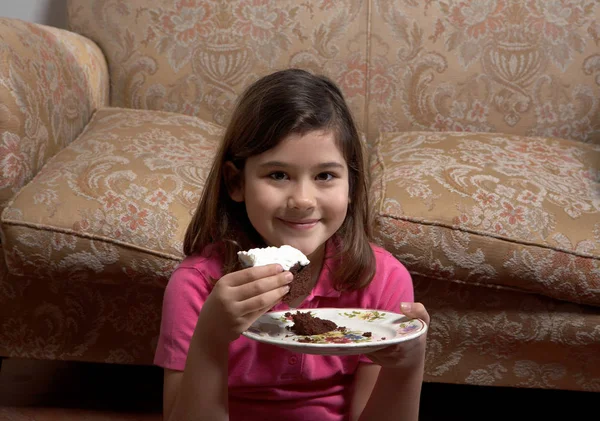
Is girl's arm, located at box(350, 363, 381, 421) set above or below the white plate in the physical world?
below

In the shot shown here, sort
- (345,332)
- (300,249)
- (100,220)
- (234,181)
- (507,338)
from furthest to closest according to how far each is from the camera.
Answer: (507,338), (100,220), (234,181), (300,249), (345,332)

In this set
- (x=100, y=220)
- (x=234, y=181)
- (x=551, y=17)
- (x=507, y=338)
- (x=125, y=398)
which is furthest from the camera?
(x=551, y=17)

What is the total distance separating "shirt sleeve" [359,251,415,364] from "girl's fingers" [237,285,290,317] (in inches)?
13.3

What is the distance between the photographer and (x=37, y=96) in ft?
5.74

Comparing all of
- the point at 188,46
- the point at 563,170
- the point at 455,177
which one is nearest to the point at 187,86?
the point at 188,46

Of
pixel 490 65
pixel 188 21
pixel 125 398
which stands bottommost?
pixel 125 398

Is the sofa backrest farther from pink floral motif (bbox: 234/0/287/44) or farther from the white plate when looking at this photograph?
the white plate

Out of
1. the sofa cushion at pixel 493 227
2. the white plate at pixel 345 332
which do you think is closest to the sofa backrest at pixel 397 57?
the sofa cushion at pixel 493 227

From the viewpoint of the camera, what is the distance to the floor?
1814 mm

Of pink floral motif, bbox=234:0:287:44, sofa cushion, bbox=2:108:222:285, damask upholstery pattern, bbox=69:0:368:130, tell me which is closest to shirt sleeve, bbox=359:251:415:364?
sofa cushion, bbox=2:108:222:285

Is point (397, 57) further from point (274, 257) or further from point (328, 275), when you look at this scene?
point (274, 257)

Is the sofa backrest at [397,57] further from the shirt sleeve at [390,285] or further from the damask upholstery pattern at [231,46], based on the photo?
the shirt sleeve at [390,285]

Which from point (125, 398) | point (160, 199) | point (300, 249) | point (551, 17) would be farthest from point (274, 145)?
point (551, 17)

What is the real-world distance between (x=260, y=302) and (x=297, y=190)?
9.2 inches
